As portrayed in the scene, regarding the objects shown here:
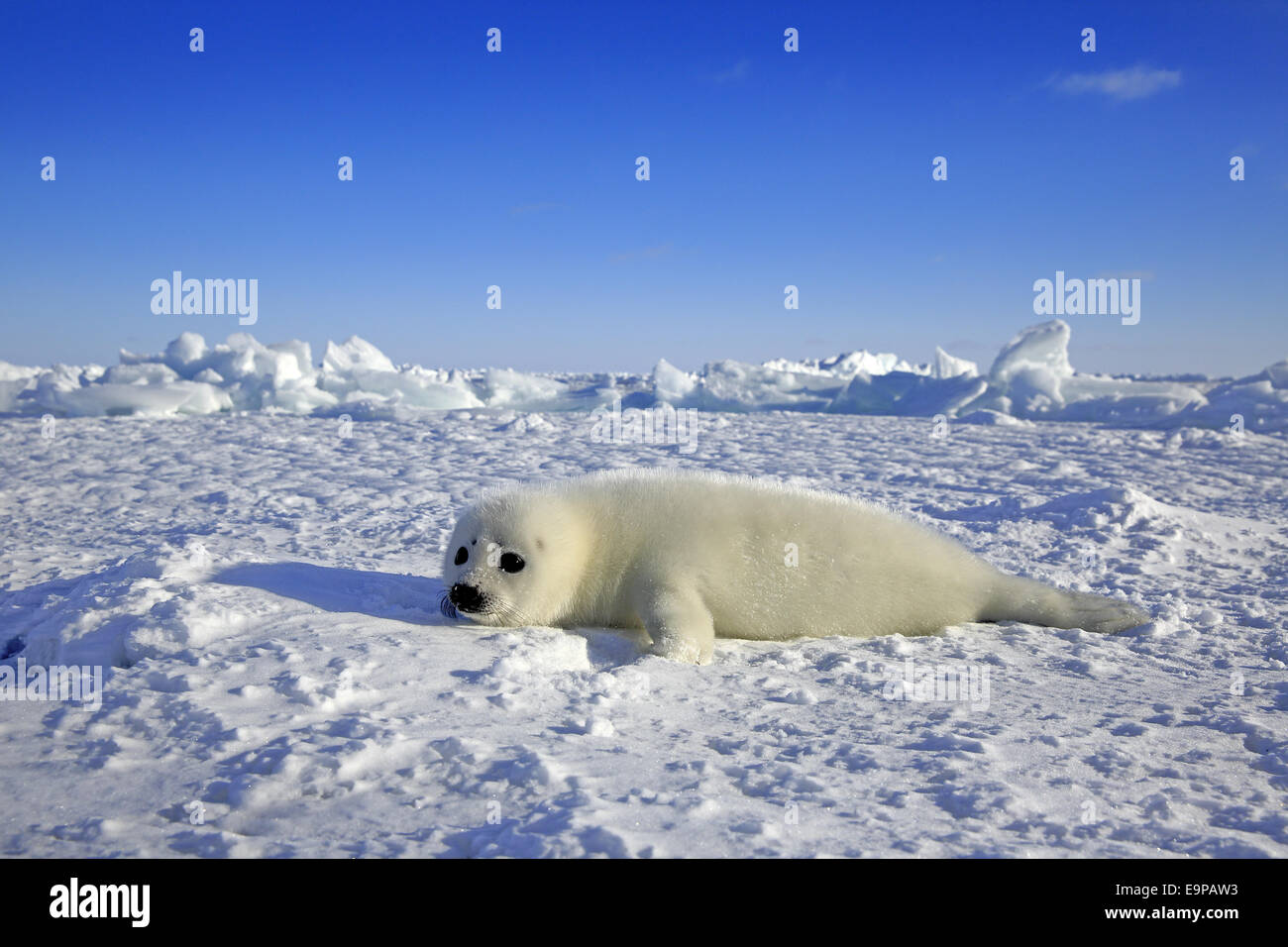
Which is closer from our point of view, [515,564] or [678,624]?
[678,624]

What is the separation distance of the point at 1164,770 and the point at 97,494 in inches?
268

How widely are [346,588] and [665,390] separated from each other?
641 inches

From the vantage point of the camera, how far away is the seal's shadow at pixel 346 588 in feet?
10.3

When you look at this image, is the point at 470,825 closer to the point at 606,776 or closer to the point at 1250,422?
the point at 606,776

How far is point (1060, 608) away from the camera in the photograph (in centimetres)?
349

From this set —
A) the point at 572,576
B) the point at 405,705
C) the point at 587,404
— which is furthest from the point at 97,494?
the point at 587,404
